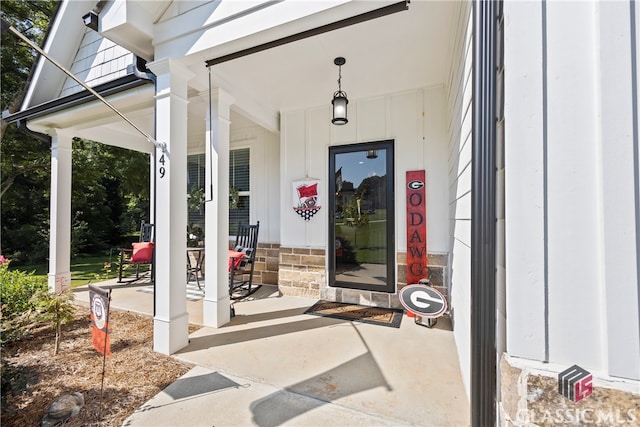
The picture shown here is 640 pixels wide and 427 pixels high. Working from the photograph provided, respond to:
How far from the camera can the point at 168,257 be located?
2.38 metres

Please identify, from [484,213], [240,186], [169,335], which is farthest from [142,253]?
[484,213]

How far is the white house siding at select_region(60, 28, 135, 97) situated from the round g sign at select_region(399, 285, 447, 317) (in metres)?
4.07

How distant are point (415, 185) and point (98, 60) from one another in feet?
14.3

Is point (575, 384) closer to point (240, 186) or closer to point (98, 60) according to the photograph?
point (240, 186)

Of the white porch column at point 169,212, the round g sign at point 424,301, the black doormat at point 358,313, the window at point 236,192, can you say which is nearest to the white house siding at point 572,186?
the round g sign at point 424,301

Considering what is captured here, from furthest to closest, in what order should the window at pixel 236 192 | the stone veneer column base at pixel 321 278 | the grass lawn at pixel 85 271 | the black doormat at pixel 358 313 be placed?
the grass lawn at pixel 85 271 → the window at pixel 236 192 → the stone veneer column base at pixel 321 278 → the black doormat at pixel 358 313

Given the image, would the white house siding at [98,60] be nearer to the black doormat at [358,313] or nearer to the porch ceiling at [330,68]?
the porch ceiling at [330,68]

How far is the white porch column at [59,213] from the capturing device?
4.10 meters

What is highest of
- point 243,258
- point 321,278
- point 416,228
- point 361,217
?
point 361,217

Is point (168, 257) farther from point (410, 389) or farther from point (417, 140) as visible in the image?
point (417, 140)

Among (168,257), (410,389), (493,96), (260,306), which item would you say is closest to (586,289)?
(493,96)

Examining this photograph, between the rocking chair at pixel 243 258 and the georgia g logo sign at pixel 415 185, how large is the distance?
2416mm

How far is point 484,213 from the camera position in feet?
3.87

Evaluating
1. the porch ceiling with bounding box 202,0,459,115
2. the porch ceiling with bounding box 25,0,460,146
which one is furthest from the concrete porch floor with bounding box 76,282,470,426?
the porch ceiling with bounding box 202,0,459,115
